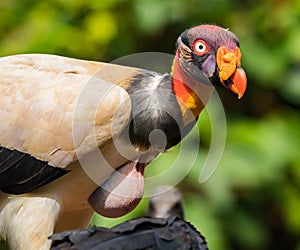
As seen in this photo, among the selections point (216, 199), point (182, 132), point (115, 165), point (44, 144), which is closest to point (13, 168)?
point (44, 144)

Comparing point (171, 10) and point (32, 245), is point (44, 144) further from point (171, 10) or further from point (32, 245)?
point (171, 10)

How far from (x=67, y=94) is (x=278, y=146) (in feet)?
4.93

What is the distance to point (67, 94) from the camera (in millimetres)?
2145

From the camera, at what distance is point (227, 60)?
2.00m

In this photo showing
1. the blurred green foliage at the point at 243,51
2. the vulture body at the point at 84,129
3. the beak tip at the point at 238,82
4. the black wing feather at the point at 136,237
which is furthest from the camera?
A: the blurred green foliage at the point at 243,51

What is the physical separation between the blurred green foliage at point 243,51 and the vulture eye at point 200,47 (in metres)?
1.24

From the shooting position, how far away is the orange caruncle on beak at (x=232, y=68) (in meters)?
1.99

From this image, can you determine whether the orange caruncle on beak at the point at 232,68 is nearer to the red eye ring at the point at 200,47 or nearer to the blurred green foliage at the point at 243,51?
the red eye ring at the point at 200,47

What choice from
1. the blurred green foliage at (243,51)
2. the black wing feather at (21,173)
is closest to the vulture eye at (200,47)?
the black wing feather at (21,173)

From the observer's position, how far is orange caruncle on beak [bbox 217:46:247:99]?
1.99 metres

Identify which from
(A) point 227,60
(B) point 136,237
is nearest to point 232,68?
(A) point 227,60

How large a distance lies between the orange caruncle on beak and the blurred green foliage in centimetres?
130

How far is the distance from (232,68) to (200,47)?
116 mm

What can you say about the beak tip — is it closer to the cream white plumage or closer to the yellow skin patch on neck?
the yellow skin patch on neck
